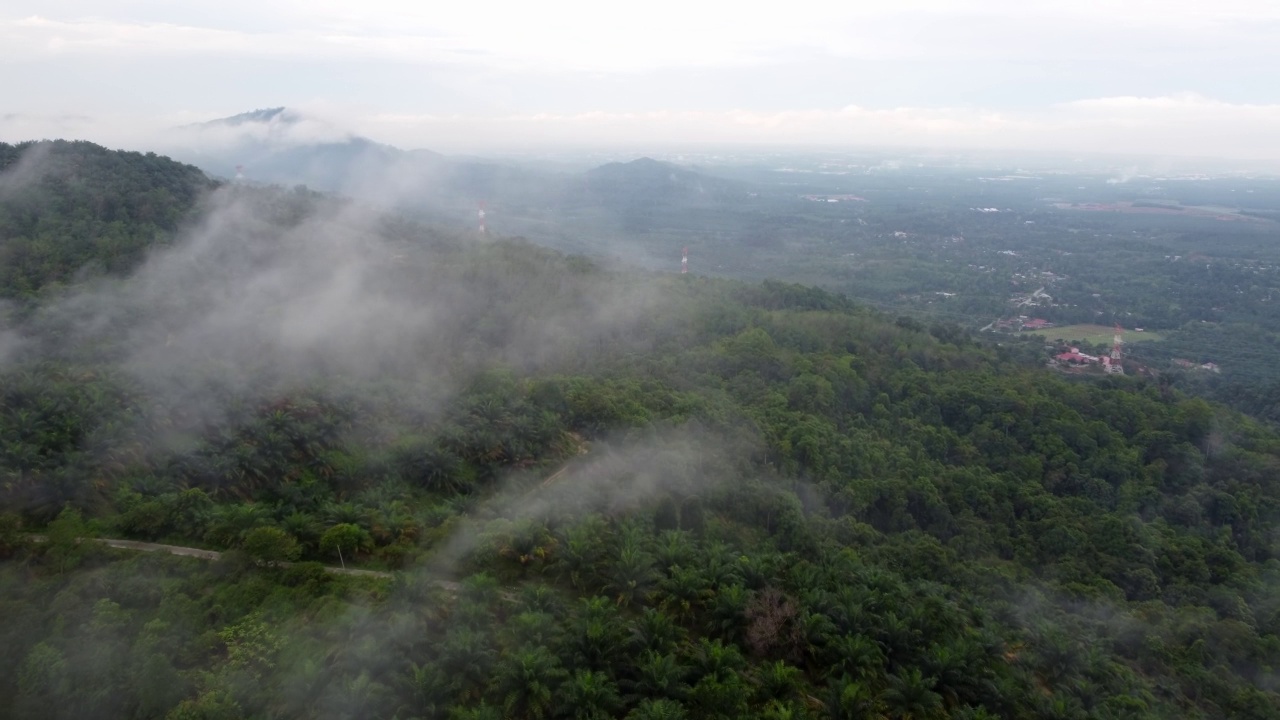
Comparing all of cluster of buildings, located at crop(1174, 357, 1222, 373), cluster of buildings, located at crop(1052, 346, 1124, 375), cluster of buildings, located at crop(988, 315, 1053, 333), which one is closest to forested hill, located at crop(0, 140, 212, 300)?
cluster of buildings, located at crop(1052, 346, 1124, 375)

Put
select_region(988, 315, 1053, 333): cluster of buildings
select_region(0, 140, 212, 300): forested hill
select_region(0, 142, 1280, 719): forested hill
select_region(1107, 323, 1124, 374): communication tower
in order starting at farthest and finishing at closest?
1. select_region(988, 315, 1053, 333): cluster of buildings
2. select_region(1107, 323, 1124, 374): communication tower
3. select_region(0, 140, 212, 300): forested hill
4. select_region(0, 142, 1280, 719): forested hill

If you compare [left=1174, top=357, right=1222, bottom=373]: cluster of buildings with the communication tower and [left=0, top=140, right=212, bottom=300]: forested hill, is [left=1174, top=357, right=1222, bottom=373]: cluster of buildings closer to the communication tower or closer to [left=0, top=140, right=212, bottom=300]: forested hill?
the communication tower

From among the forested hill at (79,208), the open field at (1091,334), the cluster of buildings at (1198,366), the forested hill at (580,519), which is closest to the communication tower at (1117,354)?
the open field at (1091,334)

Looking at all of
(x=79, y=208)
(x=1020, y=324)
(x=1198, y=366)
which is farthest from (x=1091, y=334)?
(x=79, y=208)

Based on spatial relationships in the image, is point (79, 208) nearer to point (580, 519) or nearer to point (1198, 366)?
point (580, 519)

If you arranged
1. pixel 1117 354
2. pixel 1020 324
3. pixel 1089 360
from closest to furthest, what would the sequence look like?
pixel 1089 360 → pixel 1117 354 → pixel 1020 324

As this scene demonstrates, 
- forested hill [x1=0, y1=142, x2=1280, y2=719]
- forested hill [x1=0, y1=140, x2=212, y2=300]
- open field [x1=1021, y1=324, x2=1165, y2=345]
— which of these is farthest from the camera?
open field [x1=1021, y1=324, x2=1165, y2=345]
